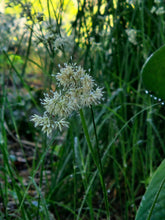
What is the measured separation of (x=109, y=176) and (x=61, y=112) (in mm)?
908

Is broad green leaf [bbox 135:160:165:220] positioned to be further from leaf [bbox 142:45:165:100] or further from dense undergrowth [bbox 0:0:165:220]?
dense undergrowth [bbox 0:0:165:220]

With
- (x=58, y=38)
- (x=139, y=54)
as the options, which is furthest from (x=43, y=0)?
(x=139, y=54)

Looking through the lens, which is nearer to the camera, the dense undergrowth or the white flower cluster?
the white flower cluster

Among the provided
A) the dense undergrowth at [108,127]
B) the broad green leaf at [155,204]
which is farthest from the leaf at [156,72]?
the dense undergrowth at [108,127]

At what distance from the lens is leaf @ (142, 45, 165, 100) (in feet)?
1.93

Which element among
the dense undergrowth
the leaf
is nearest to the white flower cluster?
the leaf

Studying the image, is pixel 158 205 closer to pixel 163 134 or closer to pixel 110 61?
pixel 163 134

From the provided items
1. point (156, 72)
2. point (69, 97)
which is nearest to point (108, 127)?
point (156, 72)

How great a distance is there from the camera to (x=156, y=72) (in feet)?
2.05

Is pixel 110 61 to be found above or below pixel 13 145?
above

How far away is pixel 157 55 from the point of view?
0.58 metres

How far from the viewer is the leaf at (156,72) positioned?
0.59 meters

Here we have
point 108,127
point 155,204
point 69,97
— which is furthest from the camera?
point 108,127

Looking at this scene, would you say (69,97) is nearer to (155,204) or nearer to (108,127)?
(155,204)
